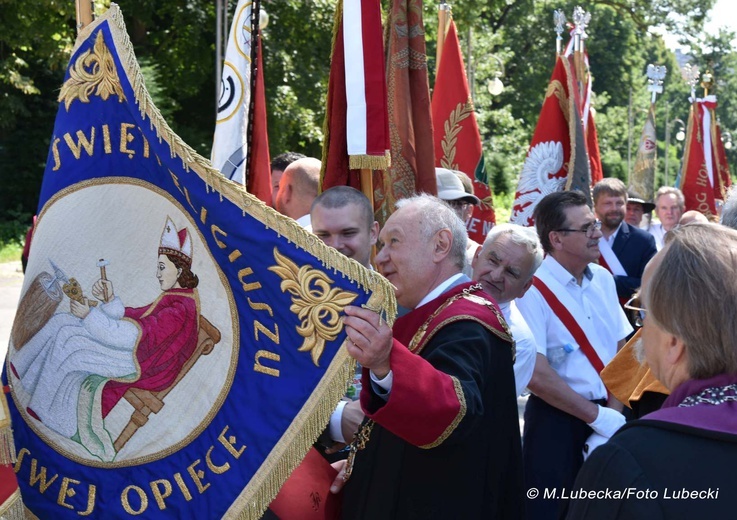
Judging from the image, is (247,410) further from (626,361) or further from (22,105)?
(22,105)

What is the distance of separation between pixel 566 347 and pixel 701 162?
6.99 meters

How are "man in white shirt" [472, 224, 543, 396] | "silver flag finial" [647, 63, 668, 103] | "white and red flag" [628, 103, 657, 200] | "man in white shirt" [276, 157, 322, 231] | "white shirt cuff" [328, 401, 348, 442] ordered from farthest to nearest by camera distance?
"silver flag finial" [647, 63, 668, 103] → "white and red flag" [628, 103, 657, 200] → "man in white shirt" [276, 157, 322, 231] → "man in white shirt" [472, 224, 543, 396] → "white shirt cuff" [328, 401, 348, 442]

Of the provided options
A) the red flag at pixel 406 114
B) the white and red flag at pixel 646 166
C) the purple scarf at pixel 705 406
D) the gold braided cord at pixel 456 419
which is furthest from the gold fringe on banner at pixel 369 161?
the white and red flag at pixel 646 166

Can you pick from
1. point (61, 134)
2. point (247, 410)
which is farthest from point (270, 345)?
point (61, 134)

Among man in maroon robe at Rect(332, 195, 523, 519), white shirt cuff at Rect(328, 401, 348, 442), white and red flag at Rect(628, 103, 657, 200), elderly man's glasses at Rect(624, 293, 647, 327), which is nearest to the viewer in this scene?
elderly man's glasses at Rect(624, 293, 647, 327)

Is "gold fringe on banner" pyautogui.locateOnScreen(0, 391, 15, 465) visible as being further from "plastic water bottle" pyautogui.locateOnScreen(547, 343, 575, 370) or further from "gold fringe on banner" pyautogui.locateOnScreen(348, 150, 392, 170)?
"plastic water bottle" pyautogui.locateOnScreen(547, 343, 575, 370)

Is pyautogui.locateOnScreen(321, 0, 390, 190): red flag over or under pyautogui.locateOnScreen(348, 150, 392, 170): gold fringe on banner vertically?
over

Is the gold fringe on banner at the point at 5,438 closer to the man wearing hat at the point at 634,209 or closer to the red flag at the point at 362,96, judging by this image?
the red flag at the point at 362,96

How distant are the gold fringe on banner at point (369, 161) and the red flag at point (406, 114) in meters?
0.36

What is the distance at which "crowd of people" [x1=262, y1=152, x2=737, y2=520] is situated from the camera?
5.59 ft

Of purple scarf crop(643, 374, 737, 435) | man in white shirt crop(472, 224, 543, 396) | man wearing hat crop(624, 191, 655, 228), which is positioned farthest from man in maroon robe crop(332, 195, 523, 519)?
man wearing hat crop(624, 191, 655, 228)

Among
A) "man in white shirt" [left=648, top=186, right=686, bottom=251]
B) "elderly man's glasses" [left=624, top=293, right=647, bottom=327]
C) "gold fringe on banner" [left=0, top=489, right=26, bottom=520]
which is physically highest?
"elderly man's glasses" [left=624, top=293, right=647, bottom=327]

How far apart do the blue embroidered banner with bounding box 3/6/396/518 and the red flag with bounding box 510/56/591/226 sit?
4131mm

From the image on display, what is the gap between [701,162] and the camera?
10.4m
